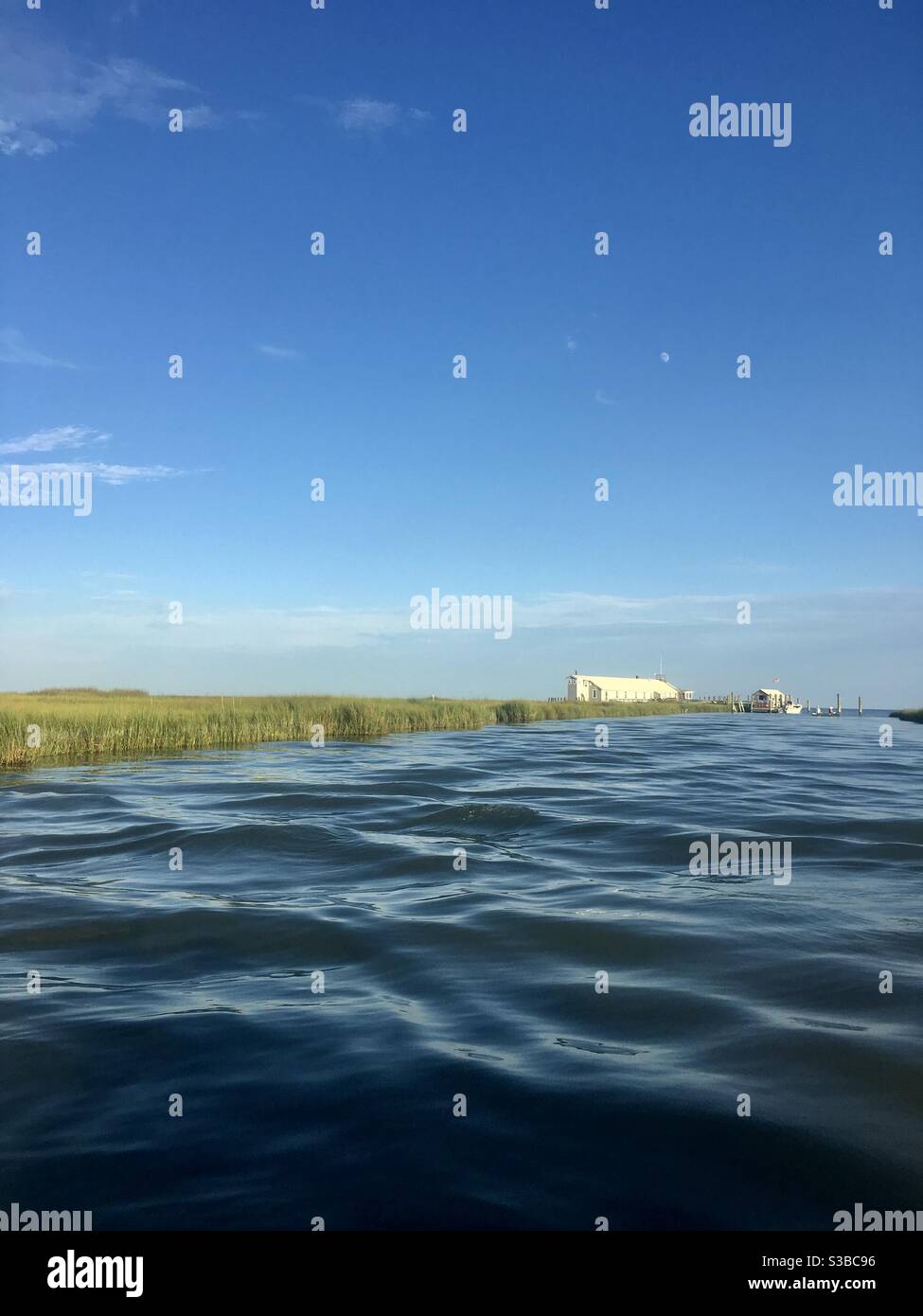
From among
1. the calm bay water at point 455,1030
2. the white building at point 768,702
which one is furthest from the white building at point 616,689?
the calm bay water at point 455,1030

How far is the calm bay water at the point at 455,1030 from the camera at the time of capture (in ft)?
15.6

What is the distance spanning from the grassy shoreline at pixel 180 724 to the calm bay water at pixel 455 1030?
17891mm

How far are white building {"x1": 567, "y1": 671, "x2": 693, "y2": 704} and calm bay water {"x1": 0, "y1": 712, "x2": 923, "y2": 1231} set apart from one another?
106732 millimetres

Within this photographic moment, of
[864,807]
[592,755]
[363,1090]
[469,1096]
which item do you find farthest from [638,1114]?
[592,755]

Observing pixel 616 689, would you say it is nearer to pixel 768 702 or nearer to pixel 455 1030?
pixel 768 702

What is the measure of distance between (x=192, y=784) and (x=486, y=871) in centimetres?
1389

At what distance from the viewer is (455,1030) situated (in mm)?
6941

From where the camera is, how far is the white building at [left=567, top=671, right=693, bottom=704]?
126m

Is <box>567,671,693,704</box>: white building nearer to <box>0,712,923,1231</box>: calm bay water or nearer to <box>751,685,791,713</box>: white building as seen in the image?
<box>751,685,791,713</box>: white building

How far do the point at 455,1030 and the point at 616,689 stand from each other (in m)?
126

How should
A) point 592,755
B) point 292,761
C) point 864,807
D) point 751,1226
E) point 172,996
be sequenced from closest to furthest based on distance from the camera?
1. point 751,1226
2. point 172,996
3. point 864,807
4. point 292,761
5. point 592,755

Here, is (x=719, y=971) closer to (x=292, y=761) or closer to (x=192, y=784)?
(x=192, y=784)

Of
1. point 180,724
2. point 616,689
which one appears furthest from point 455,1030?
point 616,689
